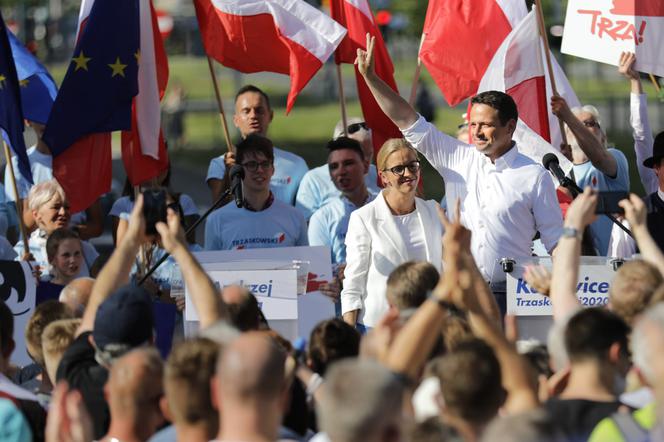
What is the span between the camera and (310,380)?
18.4ft

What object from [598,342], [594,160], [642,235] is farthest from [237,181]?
[598,342]

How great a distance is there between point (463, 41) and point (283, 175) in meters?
1.79

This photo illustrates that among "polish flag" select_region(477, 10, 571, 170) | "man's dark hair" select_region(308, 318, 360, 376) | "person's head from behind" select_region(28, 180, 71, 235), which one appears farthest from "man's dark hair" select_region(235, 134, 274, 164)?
"man's dark hair" select_region(308, 318, 360, 376)

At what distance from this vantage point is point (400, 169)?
334 inches

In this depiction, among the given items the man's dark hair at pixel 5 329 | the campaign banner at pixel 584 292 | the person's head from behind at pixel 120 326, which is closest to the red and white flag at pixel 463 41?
the campaign banner at pixel 584 292

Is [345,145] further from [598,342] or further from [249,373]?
[249,373]

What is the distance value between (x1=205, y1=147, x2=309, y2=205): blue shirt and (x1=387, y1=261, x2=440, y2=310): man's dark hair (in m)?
4.67

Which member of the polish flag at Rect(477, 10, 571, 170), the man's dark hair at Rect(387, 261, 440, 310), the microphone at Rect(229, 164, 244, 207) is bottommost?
the man's dark hair at Rect(387, 261, 440, 310)

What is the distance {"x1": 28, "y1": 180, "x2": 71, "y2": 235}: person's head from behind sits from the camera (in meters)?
9.87

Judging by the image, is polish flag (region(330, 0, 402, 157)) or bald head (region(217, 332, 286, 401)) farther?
polish flag (region(330, 0, 402, 157))

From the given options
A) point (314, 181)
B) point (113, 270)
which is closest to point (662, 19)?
point (314, 181)

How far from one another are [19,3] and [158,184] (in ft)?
106

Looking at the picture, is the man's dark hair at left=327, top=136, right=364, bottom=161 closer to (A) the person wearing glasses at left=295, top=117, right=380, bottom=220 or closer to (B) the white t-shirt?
(A) the person wearing glasses at left=295, top=117, right=380, bottom=220

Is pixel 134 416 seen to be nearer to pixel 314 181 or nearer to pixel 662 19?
pixel 314 181
